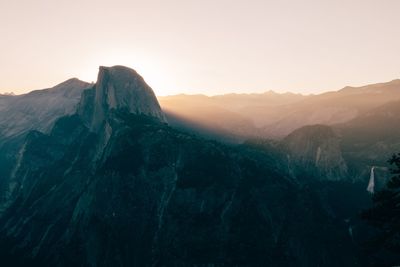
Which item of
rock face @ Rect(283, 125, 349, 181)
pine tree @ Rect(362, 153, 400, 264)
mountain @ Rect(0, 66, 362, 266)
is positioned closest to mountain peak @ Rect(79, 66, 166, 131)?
mountain @ Rect(0, 66, 362, 266)

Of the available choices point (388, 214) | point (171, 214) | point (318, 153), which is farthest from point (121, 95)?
point (388, 214)

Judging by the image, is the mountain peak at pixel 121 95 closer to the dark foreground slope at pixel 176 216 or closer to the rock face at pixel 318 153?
the dark foreground slope at pixel 176 216

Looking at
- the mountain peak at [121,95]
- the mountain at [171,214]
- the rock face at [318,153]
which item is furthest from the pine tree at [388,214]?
the mountain peak at [121,95]

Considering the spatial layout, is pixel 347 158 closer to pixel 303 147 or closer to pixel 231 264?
pixel 303 147

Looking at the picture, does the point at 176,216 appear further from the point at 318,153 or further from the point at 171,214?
the point at 318,153

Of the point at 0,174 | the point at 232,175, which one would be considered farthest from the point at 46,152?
the point at 232,175

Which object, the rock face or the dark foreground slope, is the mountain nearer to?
the dark foreground slope
